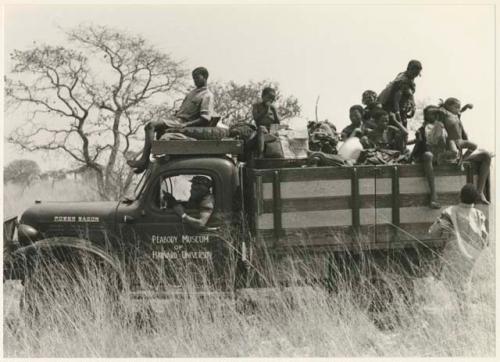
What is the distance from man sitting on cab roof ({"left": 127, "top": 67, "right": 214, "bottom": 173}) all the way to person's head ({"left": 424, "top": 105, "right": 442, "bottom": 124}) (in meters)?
2.28

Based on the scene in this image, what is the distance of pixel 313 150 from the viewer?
694 centimetres

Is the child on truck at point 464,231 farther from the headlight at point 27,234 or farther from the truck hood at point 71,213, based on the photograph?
the headlight at point 27,234

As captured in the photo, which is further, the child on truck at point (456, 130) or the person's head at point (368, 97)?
the person's head at point (368, 97)

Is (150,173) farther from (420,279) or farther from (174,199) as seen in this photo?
(420,279)

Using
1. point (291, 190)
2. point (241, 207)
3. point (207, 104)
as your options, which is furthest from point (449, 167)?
point (207, 104)

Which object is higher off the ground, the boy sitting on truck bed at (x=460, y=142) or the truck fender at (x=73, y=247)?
the boy sitting on truck bed at (x=460, y=142)

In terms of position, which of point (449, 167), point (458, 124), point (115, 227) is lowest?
point (115, 227)

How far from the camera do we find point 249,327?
6043 mm

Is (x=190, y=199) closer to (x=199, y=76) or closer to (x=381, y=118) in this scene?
(x=199, y=76)

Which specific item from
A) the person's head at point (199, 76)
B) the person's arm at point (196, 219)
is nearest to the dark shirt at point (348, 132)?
the person's head at point (199, 76)

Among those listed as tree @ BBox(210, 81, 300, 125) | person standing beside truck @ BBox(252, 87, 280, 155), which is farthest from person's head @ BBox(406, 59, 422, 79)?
tree @ BBox(210, 81, 300, 125)

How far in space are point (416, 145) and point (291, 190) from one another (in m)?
1.55

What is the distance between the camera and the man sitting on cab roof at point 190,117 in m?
6.45

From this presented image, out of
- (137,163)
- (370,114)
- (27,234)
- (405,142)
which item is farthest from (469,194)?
(27,234)
